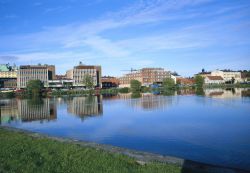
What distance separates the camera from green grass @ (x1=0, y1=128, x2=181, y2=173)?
12000 millimetres

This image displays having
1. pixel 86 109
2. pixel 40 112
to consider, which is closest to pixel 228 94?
pixel 86 109

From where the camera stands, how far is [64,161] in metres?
13.5

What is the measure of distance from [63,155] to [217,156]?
8.79 m

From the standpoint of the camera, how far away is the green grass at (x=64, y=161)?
39.4 feet

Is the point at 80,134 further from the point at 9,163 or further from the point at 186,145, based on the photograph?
the point at 9,163

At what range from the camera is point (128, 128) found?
99.3ft

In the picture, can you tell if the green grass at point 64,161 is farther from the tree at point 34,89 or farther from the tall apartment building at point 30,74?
the tall apartment building at point 30,74

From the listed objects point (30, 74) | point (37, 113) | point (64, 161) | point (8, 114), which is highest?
point (30, 74)

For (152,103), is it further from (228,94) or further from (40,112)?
(228,94)

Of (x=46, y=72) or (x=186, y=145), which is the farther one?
(x=46, y=72)

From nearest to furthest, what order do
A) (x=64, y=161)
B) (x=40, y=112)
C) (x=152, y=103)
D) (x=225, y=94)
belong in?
1. (x=64, y=161)
2. (x=40, y=112)
3. (x=152, y=103)
4. (x=225, y=94)

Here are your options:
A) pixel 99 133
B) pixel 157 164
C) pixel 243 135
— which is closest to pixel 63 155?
pixel 157 164

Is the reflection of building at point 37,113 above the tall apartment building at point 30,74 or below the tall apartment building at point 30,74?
below

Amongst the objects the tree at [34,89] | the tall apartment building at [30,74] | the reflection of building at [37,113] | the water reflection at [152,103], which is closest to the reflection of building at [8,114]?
the reflection of building at [37,113]
